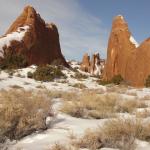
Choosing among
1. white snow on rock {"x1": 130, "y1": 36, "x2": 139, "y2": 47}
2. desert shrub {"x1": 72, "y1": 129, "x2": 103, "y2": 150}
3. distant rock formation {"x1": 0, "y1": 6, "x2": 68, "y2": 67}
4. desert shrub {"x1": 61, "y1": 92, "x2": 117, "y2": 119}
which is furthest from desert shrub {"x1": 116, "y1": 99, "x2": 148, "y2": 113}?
white snow on rock {"x1": 130, "y1": 36, "x2": 139, "y2": 47}

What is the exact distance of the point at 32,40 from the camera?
4619cm

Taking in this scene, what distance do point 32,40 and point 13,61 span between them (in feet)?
21.4

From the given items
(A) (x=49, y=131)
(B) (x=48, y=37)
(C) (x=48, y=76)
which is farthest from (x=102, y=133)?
(B) (x=48, y=37)

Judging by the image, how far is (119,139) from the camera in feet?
18.9

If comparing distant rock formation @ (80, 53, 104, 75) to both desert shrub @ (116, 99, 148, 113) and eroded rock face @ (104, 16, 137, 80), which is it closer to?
eroded rock face @ (104, 16, 137, 80)

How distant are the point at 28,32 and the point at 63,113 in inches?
1511

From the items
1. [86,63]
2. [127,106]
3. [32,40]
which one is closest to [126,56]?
[32,40]

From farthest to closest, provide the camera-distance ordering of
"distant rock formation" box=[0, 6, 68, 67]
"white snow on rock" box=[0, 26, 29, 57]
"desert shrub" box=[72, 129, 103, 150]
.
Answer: "distant rock formation" box=[0, 6, 68, 67] → "white snow on rock" box=[0, 26, 29, 57] → "desert shrub" box=[72, 129, 103, 150]

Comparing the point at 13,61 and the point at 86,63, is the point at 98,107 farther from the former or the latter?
the point at 86,63

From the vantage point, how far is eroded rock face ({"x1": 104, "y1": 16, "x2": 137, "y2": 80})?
44500 mm

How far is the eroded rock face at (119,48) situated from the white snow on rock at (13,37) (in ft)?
39.1

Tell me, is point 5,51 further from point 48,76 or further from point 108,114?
point 108,114

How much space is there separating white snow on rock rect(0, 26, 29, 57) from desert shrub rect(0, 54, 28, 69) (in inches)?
42.0

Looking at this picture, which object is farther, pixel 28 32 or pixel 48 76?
pixel 28 32
